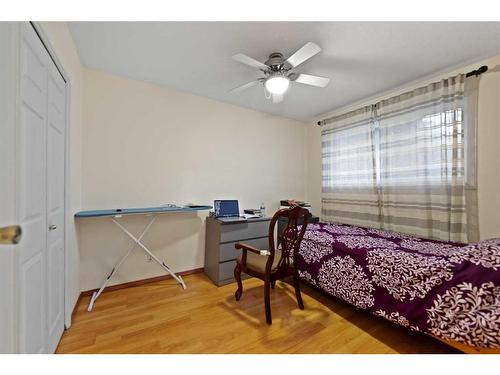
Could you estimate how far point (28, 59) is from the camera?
39.5 inches

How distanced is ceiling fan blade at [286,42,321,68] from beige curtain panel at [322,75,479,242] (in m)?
1.56

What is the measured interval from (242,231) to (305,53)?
193 centimetres

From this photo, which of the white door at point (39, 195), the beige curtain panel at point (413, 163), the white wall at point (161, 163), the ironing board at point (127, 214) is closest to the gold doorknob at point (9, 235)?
the white door at point (39, 195)

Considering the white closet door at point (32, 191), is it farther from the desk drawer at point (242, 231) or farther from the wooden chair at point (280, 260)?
the desk drawer at point (242, 231)

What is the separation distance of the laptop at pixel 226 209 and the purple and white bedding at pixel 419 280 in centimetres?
109

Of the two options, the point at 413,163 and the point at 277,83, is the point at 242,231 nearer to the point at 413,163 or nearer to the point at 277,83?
the point at 277,83

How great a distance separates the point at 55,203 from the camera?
4.63ft

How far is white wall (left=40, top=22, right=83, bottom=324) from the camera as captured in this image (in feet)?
4.58

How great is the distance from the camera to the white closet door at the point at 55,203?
50.6 inches

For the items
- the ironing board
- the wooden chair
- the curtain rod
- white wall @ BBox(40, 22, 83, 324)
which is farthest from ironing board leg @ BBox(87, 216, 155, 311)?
the curtain rod

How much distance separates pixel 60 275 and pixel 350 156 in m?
3.38
